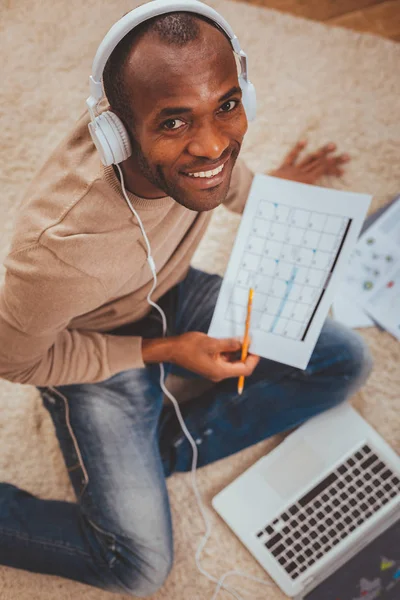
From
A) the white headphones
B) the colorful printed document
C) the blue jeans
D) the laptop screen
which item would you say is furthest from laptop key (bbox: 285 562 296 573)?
the white headphones

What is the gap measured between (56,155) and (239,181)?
1.18ft

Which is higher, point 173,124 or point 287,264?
point 173,124

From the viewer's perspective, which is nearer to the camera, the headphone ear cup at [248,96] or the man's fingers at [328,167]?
the headphone ear cup at [248,96]

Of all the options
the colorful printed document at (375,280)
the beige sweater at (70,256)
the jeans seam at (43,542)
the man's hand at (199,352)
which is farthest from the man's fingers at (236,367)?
the jeans seam at (43,542)

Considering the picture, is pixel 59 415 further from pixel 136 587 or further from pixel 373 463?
pixel 373 463

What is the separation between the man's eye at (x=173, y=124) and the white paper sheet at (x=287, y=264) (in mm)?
415

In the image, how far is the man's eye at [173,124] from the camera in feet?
2.28

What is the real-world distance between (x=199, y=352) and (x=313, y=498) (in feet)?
1.31

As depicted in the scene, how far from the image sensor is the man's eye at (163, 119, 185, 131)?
2.28 ft

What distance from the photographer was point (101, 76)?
69cm

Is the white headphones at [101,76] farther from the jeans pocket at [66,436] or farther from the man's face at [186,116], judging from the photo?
the jeans pocket at [66,436]

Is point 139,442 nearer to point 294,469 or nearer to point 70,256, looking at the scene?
point 294,469

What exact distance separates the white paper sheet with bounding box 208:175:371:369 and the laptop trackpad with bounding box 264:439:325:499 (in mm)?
250

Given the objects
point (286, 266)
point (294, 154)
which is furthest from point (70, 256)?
point (294, 154)
